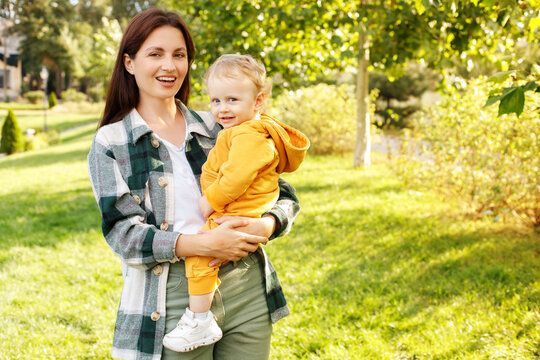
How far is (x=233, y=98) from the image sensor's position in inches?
77.6

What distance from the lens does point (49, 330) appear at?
4320 mm

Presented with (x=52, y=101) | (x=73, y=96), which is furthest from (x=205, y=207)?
(x=73, y=96)

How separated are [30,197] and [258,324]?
9115 mm

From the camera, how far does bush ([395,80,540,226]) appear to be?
241 inches

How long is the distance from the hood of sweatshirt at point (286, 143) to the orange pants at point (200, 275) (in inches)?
19.5

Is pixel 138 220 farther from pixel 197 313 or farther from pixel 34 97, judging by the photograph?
pixel 34 97

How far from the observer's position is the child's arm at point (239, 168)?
1.81 m

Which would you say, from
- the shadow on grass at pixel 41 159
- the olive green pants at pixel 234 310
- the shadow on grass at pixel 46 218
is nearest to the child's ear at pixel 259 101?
the olive green pants at pixel 234 310

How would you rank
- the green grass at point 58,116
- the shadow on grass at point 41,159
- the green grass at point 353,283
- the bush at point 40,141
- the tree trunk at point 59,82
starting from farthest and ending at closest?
the tree trunk at point 59,82 < the green grass at point 58,116 < the bush at point 40,141 < the shadow on grass at point 41,159 < the green grass at point 353,283

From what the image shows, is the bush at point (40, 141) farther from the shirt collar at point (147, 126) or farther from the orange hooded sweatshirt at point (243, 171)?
the orange hooded sweatshirt at point (243, 171)

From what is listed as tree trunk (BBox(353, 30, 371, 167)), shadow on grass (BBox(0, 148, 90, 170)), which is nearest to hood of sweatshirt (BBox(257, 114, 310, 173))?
tree trunk (BBox(353, 30, 371, 167))

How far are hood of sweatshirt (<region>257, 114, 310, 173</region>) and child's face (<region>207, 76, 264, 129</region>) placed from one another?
0.09m

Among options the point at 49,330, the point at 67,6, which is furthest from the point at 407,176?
the point at 67,6

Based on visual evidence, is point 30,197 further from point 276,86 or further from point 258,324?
point 258,324
